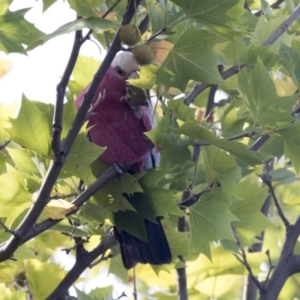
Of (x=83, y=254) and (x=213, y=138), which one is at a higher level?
(x=213, y=138)

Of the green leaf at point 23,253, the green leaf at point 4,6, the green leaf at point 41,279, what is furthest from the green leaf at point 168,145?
the green leaf at point 41,279

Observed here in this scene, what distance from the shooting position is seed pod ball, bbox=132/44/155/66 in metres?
1.45

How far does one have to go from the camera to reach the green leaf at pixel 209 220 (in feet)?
5.85

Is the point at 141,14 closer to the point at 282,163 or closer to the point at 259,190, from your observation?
the point at 259,190

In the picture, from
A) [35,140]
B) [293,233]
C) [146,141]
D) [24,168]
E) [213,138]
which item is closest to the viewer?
[213,138]

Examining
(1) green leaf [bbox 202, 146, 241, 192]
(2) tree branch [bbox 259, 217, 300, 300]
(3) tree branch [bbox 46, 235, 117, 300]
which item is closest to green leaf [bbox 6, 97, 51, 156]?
(1) green leaf [bbox 202, 146, 241, 192]

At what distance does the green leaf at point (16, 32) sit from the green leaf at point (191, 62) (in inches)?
23.3

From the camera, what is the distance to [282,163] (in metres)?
3.20

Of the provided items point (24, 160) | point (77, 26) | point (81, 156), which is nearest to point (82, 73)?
point (24, 160)

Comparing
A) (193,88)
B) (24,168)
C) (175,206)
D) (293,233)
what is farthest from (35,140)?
(293,233)

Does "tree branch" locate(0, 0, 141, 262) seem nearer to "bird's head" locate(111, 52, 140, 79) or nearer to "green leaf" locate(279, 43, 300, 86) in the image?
"green leaf" locate(279, 43, 300, 86)

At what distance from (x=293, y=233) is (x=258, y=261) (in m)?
0.34

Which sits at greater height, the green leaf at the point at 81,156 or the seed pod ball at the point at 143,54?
the seed pod ball at the point at 143,54

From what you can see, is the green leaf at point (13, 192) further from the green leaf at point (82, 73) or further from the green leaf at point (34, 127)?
the green leaf at point (82, 73)
